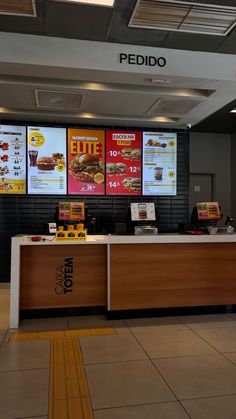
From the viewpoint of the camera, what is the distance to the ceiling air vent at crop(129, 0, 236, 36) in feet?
11.4

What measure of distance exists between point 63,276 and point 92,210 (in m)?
2.51

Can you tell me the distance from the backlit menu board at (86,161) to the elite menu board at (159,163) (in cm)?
89

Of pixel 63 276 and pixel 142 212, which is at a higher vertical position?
pixel 142 212

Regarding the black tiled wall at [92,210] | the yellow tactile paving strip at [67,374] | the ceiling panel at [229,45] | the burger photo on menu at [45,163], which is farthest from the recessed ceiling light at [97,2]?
the black tiled wall at [92,210]

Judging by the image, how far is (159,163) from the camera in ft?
23.3

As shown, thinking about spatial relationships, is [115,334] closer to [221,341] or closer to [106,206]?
[221,341]

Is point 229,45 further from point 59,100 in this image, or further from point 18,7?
point 59,100

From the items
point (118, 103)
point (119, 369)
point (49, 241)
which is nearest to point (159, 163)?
point (118, 103)

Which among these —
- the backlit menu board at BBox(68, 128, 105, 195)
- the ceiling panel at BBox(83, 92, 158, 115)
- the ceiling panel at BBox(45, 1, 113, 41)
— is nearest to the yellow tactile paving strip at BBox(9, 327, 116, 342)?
the backlit menu board at BBox(68, 128, 105, 195)

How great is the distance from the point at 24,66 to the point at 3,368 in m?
3.18

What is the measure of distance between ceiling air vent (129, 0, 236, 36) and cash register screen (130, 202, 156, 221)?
7.59ft

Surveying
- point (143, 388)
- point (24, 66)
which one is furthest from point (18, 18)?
point (143, 388)

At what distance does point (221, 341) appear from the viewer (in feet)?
12.4

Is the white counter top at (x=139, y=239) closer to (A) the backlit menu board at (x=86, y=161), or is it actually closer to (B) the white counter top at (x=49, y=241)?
(B) the white counter top at (x=49, y=241)
